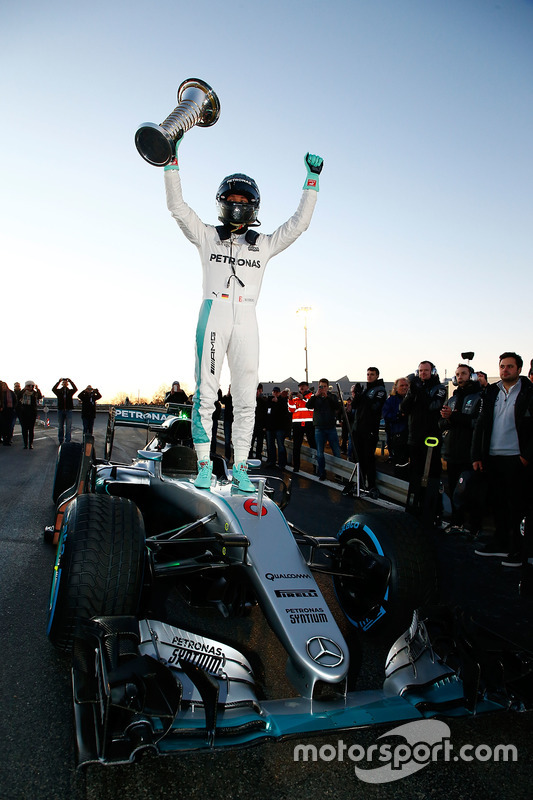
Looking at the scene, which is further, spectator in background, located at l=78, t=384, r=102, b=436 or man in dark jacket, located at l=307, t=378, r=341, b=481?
spectator in background, located at l=78, t=384, r=102, b=436

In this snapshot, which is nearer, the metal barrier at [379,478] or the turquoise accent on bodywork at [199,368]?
the turquoise accent on bodywork at [199,368]

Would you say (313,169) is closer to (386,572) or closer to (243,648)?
(386,572)

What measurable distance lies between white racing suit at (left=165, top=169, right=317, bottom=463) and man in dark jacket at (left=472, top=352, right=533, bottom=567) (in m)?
2.96

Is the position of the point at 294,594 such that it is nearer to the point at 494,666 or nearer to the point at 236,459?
the point at 494,666

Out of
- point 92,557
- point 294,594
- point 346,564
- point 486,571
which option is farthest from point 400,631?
point 486,571

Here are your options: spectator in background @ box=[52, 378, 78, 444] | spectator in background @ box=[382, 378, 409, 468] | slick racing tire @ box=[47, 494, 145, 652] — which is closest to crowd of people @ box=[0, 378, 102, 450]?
spectator in background @ box=[52, 378, 78, 444]

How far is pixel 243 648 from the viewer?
2.88 meters

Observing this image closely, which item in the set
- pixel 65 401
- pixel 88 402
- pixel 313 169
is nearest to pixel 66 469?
pixel 313 169

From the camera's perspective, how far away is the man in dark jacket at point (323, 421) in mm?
9992

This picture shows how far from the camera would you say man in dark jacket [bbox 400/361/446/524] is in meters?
7.03

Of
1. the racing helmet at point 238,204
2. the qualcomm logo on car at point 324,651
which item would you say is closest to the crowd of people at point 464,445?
the qualcomm logo on car at point 324,651

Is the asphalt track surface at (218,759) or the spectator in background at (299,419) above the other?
the spectator in background at (299,419)

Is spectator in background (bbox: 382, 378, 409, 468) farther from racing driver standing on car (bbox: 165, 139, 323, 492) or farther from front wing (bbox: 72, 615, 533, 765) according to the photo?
front wing (bbox: 72, 615, 533, 765)

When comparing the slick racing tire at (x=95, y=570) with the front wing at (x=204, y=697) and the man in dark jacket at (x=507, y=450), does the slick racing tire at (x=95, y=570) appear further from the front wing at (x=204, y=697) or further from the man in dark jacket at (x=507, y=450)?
the man in dark jacket at (x=507, y=450)
